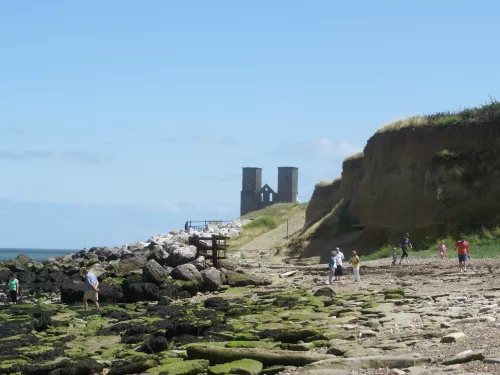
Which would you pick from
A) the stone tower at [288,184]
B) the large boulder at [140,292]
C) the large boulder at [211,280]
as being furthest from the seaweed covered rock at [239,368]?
the stone tower at [288,184]

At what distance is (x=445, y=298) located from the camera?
19.8m

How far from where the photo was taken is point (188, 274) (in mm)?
30406

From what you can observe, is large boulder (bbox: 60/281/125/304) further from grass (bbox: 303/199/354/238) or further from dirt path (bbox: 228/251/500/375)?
grass (bbox: 303/199/354/238)

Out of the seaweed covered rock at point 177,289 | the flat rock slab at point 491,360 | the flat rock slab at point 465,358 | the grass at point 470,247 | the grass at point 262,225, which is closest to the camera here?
the flat rock slab at point 491,360

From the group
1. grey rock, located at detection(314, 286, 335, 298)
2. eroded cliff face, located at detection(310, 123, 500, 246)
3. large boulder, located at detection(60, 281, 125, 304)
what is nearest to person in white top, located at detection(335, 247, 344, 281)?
grey rock, located at detection(314, 286, 335, 298)

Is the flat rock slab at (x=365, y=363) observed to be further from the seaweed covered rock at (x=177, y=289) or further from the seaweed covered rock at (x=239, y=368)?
the seaweed covered rock at (x=177, y=289)

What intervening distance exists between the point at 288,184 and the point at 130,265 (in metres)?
67.4

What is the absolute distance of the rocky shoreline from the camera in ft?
41.5

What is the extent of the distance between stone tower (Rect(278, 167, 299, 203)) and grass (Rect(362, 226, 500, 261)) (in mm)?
61810

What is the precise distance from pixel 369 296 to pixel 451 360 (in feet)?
39.1

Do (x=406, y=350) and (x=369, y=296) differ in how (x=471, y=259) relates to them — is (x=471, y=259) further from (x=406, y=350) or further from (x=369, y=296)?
(x=406, y=350)

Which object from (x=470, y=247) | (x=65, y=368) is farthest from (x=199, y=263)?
(x=65, y=368)

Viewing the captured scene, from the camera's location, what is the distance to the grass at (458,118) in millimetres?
39906

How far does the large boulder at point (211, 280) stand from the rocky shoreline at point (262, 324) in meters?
0.05
